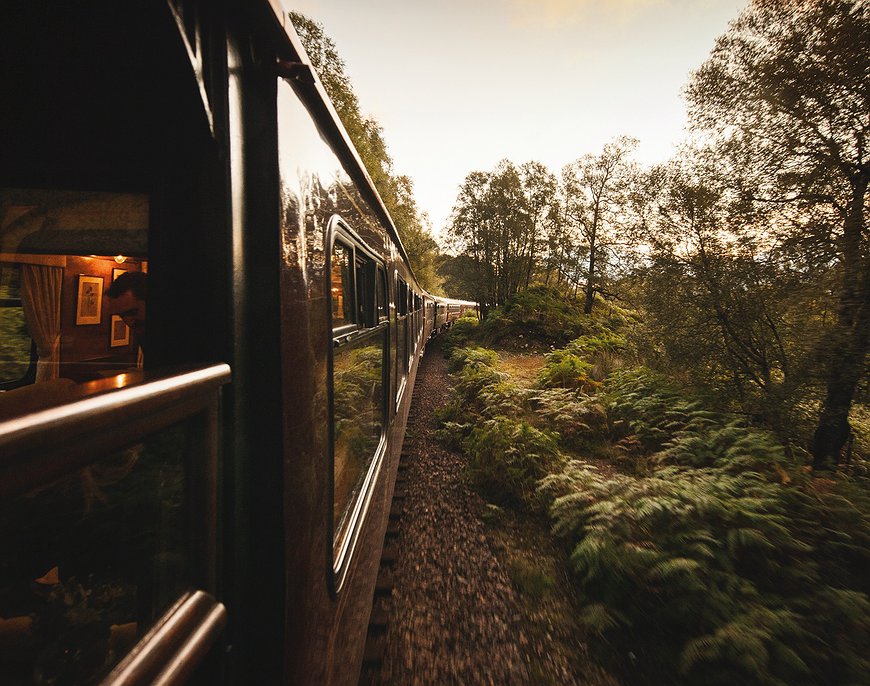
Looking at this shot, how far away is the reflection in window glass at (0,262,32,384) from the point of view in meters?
2.99

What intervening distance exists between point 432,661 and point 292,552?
7.21 ft

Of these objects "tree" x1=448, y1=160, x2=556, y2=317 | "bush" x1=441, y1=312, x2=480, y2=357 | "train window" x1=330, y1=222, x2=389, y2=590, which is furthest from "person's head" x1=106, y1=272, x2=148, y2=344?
"tree" x1=448, y1=160, x2=556, y2=317

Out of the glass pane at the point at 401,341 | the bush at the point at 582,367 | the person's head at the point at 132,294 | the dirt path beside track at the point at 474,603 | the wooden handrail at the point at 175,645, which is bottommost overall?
the dirt path beside track at the point at 474,603

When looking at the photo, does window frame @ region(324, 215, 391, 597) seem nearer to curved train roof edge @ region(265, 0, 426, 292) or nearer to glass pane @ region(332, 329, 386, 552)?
glass pane @ region(332, 329, 386, 552)

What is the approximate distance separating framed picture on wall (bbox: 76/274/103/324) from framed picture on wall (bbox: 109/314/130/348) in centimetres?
19

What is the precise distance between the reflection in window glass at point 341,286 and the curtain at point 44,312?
3092 millimetres

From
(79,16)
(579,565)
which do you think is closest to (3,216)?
(79,16)

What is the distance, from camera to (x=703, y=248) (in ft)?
18.2

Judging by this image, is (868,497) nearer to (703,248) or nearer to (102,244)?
(703,248)

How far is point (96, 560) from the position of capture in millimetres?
1139

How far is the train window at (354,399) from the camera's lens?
1632 mm

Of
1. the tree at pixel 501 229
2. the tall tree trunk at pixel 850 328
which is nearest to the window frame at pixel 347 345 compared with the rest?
the tall tree trunk at pixel 850 328

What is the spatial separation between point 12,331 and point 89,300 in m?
0.58

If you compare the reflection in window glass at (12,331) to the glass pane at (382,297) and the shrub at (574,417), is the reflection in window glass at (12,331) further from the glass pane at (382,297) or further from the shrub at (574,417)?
the shrub at (574,417)
